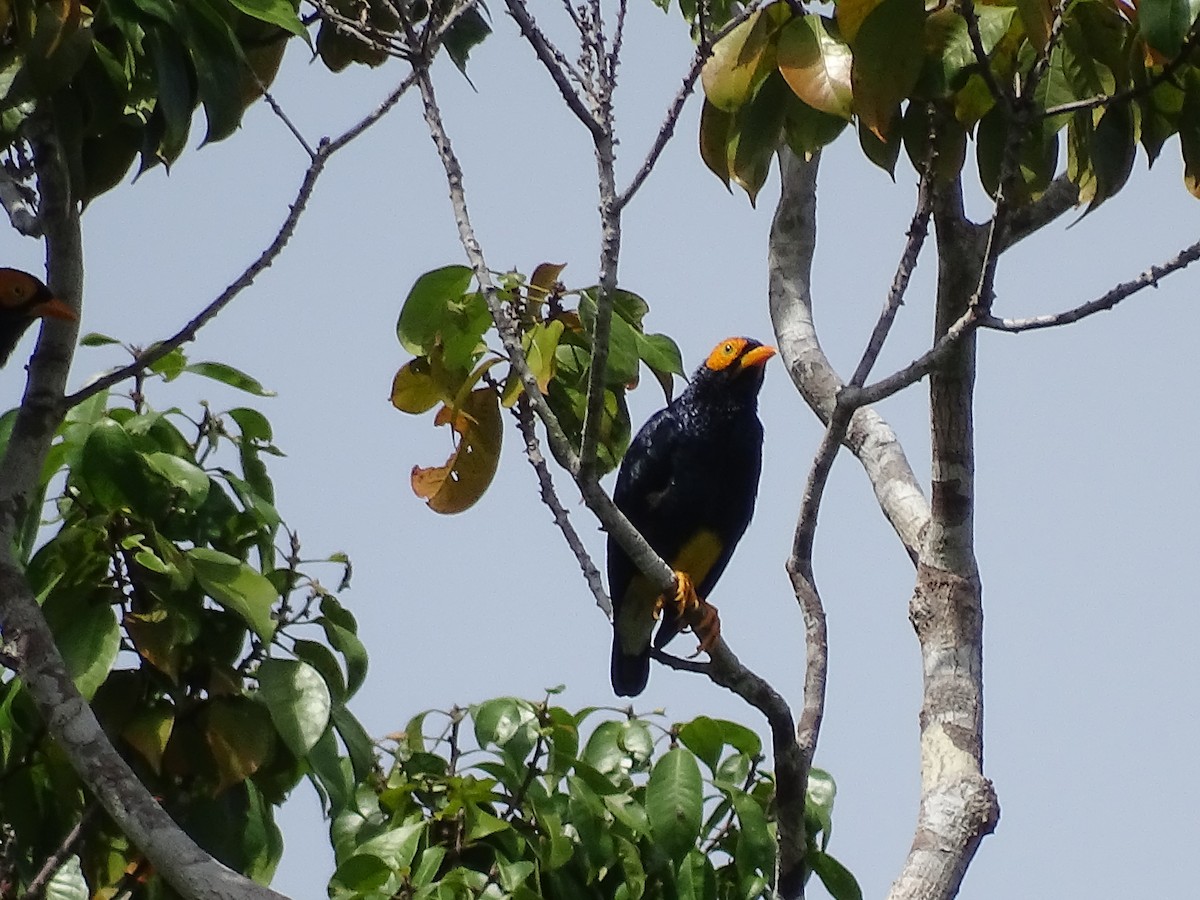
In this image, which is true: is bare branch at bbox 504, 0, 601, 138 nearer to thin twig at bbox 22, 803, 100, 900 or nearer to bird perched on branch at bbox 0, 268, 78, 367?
thin twig at bbox 22, 803, 100, 900

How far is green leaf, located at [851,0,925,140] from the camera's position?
2.63 m

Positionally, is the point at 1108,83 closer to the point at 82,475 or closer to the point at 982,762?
the point at 982,762

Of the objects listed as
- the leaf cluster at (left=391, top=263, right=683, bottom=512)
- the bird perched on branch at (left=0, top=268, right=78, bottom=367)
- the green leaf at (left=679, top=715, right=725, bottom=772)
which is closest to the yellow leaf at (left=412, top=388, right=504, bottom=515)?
the leaf cluster at (left=391, top=263, right=683, bottom=512)

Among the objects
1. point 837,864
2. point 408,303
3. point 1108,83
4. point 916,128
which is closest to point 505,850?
point 837,864

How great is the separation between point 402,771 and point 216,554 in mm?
992

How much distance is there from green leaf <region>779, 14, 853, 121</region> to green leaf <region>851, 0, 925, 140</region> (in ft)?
0.15

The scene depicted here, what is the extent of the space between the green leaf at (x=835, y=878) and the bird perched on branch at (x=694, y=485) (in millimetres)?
1937

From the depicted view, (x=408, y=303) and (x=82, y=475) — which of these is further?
(x=408, y=303)

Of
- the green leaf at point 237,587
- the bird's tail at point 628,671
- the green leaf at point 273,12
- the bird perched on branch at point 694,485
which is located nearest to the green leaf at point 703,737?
the green leaf at point 237,587

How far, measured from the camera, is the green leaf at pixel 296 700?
9.64 feet

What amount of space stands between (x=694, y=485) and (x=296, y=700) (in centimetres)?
256

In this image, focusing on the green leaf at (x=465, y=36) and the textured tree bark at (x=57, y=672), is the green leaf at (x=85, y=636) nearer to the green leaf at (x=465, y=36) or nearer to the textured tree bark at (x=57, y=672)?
the textured tree bark at (x=57, y=672)

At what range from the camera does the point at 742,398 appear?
548 cm

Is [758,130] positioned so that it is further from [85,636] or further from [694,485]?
[694,485]
